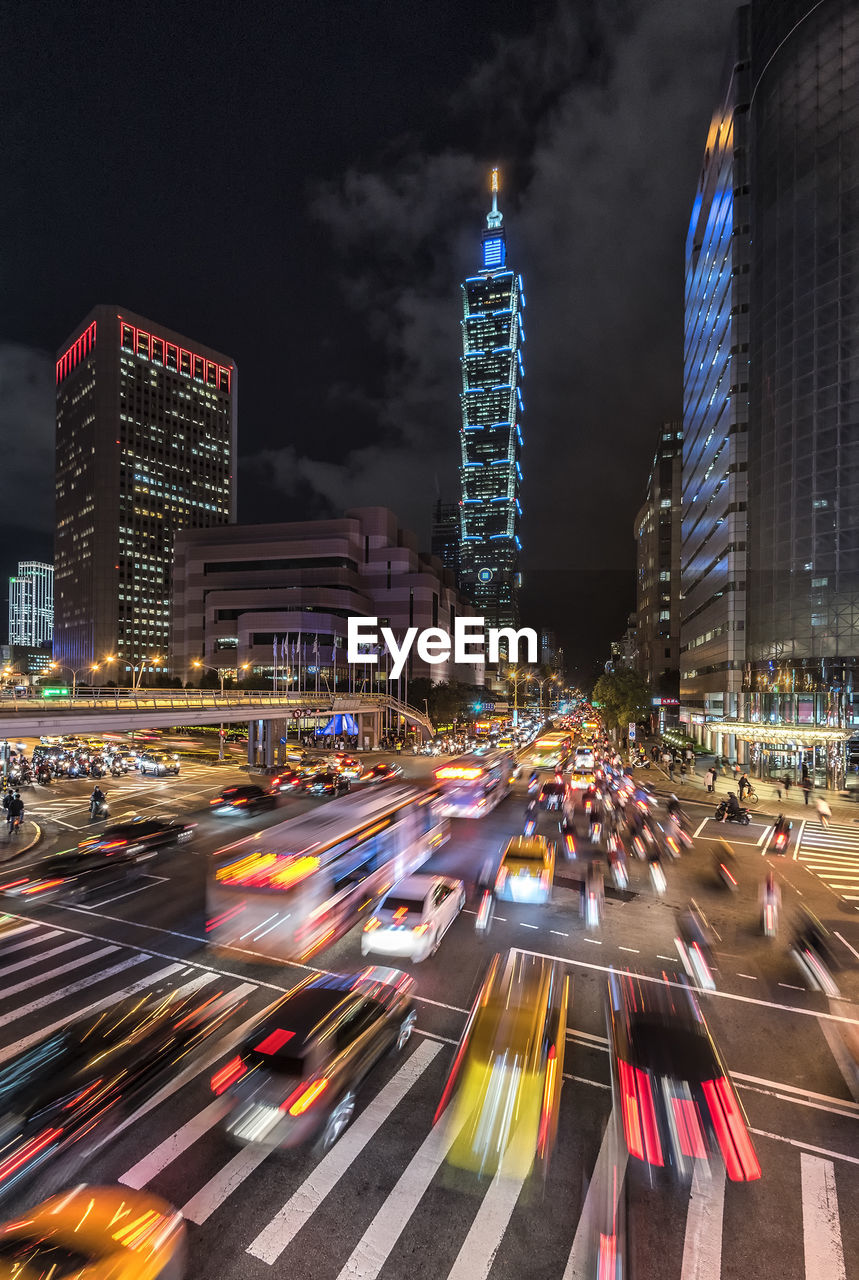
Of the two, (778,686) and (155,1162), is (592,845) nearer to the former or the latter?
(155,1162)

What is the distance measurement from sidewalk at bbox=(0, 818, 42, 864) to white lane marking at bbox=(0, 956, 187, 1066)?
1170cm

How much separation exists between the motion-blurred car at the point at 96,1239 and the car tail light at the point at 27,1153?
3.02 ft

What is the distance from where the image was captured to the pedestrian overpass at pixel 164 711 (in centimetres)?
2470

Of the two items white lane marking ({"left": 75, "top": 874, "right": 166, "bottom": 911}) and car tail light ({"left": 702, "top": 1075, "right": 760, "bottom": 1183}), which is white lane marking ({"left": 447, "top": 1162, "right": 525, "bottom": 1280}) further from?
white lane marking ({"left": 75, "top": 874, "right": 166, "bottom": 911})

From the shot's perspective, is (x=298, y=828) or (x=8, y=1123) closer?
(x=8, y=1123)

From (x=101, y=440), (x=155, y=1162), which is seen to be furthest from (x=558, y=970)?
(x=101, y=440)

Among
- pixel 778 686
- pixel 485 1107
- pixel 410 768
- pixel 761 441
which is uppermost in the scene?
pixel 761 441

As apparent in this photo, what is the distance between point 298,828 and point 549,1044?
16189 millimetres

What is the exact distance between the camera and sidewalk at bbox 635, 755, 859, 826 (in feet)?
97.2

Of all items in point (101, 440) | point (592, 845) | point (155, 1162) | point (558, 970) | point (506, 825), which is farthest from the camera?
point (101, 440)

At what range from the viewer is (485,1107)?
300 inches

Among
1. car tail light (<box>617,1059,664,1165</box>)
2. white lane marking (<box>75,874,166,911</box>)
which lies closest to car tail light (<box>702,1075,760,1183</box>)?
car tail light (<box>617,1059,664,1165</box>)

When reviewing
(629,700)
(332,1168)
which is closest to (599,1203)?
(332,1168)

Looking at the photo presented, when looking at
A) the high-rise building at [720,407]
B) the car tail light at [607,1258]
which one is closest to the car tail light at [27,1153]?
the car tail light at [607,1258]
